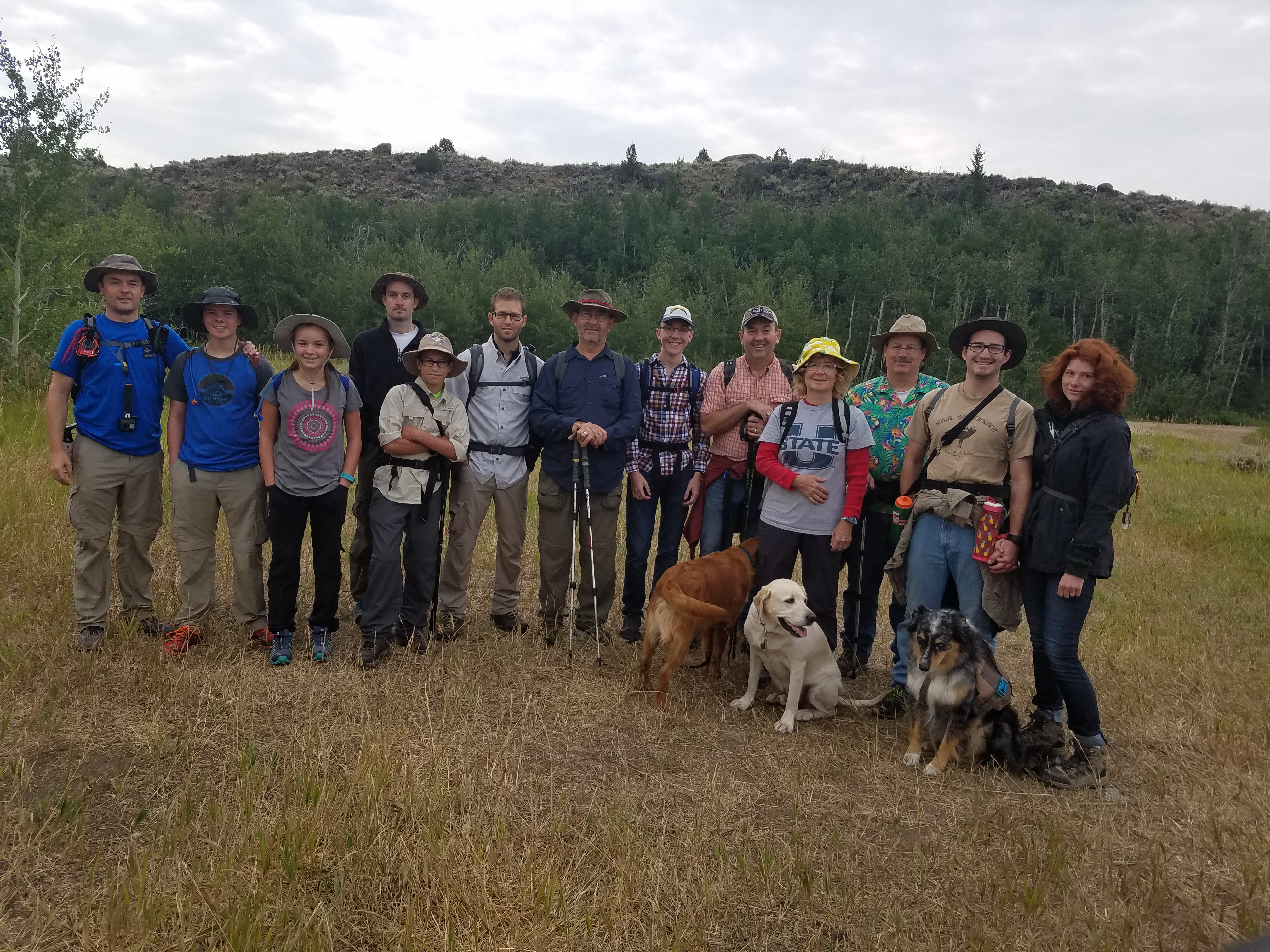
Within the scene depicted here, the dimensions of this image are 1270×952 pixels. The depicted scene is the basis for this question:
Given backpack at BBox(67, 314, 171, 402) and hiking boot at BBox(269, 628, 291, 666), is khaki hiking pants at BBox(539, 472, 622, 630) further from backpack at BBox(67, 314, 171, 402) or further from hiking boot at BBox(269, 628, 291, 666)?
backpack at BBox(67, 314, 171, 402)

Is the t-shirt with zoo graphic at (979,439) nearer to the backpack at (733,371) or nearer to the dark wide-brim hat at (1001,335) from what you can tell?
the dark wide-brim hat at (1001,335)

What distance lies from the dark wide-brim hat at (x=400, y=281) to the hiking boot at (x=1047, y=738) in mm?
4652

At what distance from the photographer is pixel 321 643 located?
5.03 meters

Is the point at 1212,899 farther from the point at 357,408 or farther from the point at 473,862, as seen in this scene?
the point at 357,408

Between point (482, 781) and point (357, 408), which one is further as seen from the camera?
point (357, 408)

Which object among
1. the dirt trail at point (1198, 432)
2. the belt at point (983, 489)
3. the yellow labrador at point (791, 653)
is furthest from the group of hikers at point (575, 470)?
the dirt trail at point (1198, 432)

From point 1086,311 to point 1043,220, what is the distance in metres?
14.3

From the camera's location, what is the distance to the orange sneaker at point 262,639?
5.09 meters

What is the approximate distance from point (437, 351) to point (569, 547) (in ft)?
5.62

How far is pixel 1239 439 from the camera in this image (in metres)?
25.4

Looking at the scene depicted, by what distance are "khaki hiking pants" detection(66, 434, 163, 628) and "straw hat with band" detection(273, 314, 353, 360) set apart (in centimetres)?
112

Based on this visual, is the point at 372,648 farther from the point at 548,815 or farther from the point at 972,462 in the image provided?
the point at 972,462

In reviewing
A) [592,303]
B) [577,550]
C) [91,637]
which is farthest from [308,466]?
[592,303]

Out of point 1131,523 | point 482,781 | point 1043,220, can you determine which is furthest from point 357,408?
point 1043,220
